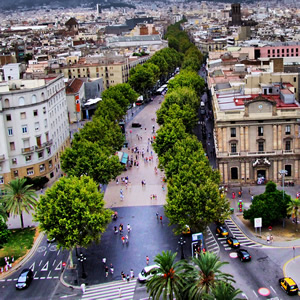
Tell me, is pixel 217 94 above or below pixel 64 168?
above

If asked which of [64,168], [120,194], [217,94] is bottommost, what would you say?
[120,194]

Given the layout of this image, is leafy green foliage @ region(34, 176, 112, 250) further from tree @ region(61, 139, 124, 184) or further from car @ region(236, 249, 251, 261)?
tree @ region(61, 139, 124, 184)

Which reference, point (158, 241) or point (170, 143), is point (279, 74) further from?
point (158, 241)

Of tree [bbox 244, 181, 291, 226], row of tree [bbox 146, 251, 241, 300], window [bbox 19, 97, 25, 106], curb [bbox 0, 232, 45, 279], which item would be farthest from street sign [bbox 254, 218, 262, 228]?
window [bbox 19, 97, 25, 106]

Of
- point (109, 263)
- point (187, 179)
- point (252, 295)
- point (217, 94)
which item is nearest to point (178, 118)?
point (217, 94)

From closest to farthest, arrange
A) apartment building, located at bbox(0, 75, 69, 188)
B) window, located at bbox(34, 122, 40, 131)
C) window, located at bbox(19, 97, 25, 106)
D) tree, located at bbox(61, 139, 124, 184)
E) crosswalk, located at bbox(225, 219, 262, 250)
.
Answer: crosswalk, located at bbox(225, 219, 262, 250), tree, located at bbox(61, 139, 124, 184), apartment building, located at bbox(0, 75, 69, 188), window, located at bbox(19, 97, 25, 106), window, located at bbox(34, 122, 40, 131)

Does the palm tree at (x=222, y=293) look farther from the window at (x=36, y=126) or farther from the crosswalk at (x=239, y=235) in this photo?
the window at (x=36, y=126)
